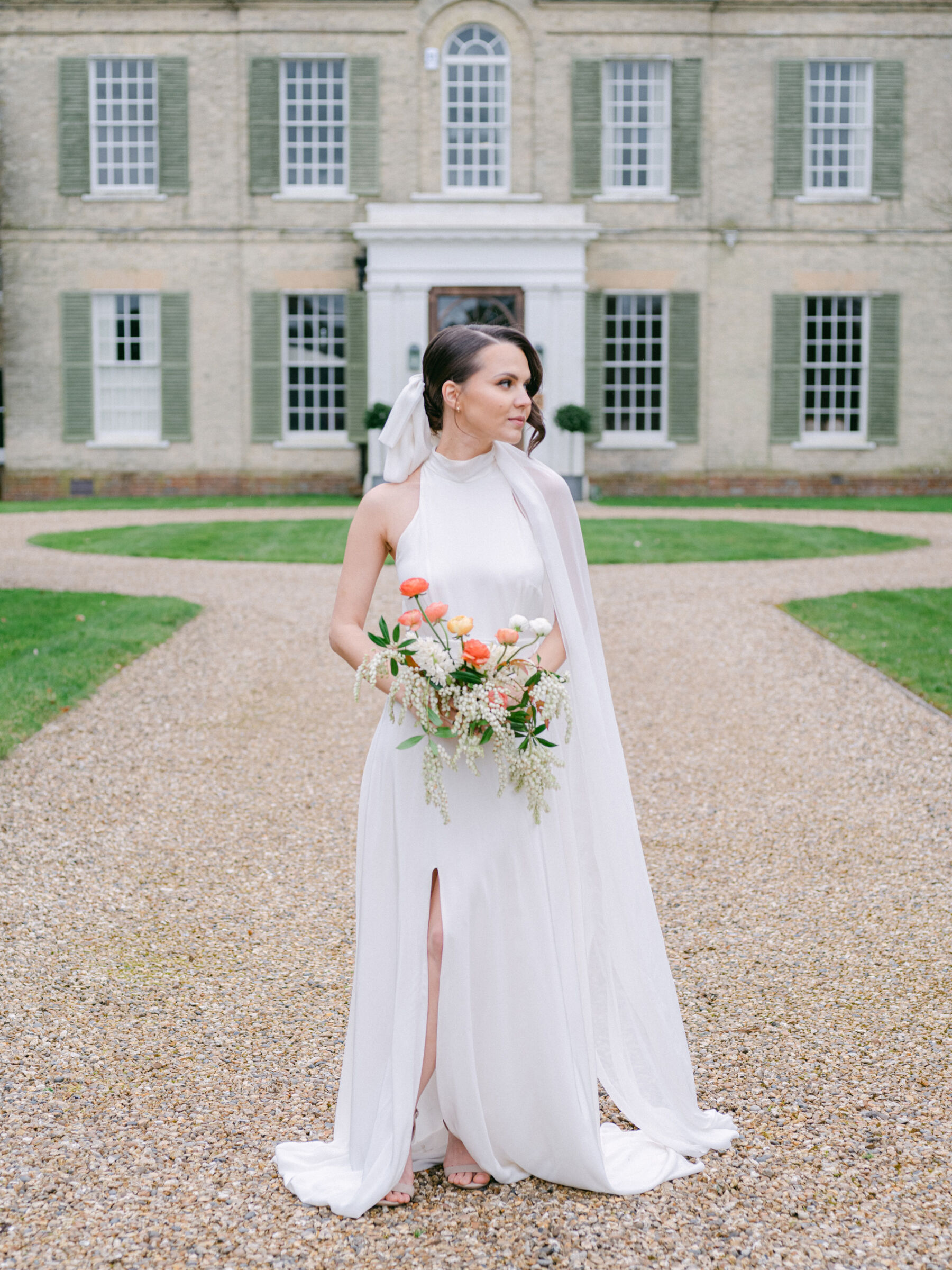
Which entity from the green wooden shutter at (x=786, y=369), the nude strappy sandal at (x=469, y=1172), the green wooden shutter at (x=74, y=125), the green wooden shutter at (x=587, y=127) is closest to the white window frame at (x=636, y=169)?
the green wooden shutter at (x=587, y=127)

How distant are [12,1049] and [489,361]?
6.84ft

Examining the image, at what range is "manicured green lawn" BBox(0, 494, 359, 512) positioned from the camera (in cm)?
1931

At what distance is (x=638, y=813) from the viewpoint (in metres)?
5.75

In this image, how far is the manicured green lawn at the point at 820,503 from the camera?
1892cm

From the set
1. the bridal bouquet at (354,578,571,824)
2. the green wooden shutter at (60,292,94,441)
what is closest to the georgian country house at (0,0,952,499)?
the green wooden shutter at (60,292,94,441)

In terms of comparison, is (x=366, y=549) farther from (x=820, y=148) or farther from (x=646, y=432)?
(x=820, y=148)

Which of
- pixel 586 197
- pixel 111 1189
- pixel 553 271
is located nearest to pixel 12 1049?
pixel 111 1189

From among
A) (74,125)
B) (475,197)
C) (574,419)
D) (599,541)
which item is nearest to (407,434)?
(599,541)

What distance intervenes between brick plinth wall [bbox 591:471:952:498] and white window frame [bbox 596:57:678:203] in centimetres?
425

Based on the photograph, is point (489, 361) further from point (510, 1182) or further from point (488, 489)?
point (510, 1182)

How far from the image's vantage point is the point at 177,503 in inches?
790

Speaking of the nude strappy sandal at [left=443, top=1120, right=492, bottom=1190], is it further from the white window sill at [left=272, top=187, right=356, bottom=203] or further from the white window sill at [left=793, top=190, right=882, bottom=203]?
the white window sill at [left=793, top=190, right=882, bottom=203]

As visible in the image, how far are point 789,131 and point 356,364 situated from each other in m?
7.66

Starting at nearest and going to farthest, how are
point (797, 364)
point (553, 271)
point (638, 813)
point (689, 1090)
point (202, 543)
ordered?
point (689, 1090) → point (638, 813) → point (202, 543) → point (553, 271) → point (797, 364)
